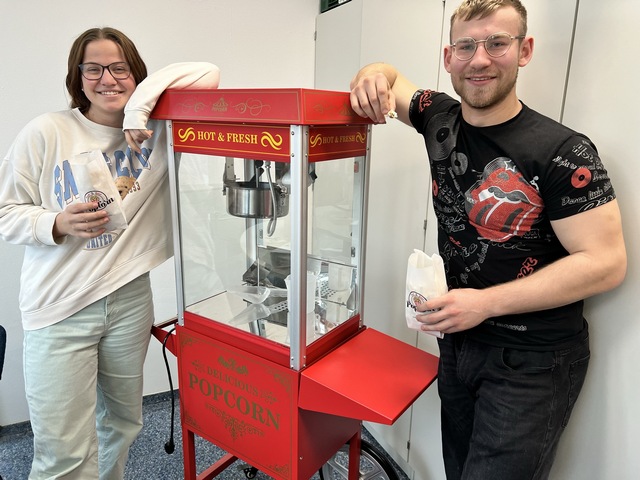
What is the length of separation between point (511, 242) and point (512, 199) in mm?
105

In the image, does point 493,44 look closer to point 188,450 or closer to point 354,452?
point 354,452

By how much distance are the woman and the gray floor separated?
2.19 ft

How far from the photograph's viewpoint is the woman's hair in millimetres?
1340

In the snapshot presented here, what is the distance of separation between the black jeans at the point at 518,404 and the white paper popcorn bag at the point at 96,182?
3.18ft

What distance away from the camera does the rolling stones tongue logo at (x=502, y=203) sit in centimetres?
107

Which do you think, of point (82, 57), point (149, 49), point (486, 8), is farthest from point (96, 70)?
point (486, 8)

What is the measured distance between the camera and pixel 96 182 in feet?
3.84

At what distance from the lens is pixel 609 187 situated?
1005 mm

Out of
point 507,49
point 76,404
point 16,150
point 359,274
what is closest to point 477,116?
point 507,49

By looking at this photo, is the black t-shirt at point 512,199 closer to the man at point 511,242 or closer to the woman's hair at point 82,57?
the man at point 511,242

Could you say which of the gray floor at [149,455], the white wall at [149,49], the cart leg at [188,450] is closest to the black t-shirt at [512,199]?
the cart leg at [188,450]

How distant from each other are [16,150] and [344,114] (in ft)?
2.97

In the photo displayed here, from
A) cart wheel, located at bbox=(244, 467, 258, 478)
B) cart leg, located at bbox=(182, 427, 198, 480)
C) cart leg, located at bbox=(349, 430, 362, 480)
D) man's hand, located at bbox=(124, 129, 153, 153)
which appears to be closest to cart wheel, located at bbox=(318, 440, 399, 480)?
cart leg, located at bbox=(349, 430, 362, 480)

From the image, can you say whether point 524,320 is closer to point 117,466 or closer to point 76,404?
point 76,404
